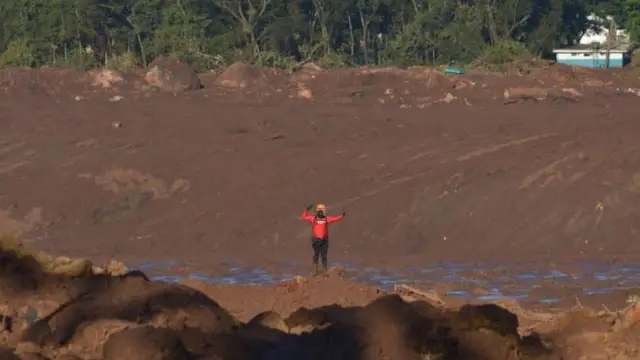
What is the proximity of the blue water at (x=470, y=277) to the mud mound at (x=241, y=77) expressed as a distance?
56.4 ft

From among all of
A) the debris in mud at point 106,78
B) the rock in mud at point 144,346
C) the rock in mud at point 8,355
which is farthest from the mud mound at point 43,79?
the rock in mud at point 144,346

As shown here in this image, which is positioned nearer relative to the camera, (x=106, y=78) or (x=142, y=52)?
(x=106, y=78)

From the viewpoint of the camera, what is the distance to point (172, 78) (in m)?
43.4

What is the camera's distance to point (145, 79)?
4362 centimetres

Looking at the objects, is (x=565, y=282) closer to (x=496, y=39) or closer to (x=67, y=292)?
(x=67, y=292)

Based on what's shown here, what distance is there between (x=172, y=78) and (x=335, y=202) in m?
14.0

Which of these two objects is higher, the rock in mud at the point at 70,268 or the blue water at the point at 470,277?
the rock in mud at the point at 70,268

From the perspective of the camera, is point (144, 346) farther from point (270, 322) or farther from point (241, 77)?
point (241, 77)

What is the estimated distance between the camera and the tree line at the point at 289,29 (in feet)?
190

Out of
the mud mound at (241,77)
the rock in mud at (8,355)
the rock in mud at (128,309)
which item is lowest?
the mud mound at (241,77)

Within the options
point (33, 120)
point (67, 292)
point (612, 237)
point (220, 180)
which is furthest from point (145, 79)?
point (67, 292)

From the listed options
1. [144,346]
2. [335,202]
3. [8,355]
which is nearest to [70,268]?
[8,355]

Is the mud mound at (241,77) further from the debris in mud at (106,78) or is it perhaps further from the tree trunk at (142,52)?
the tree trunk at (142,52)

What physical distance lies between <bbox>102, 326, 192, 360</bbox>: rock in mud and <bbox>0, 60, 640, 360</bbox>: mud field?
1.97 feet
